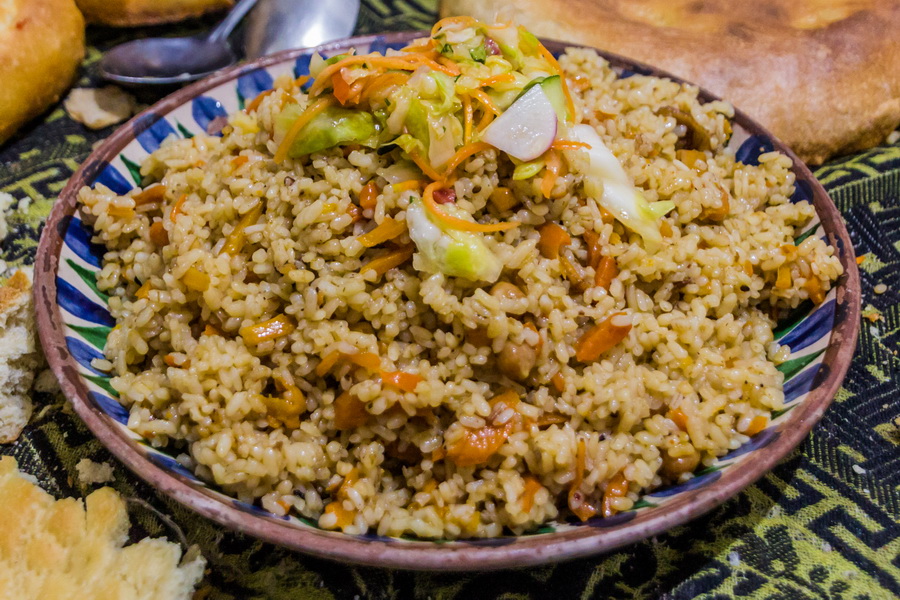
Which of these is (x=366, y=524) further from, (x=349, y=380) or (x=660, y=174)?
(x=660, y=174)

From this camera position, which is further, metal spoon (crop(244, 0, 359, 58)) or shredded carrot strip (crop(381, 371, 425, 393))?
metal spoon (crop(244, 0, 359, 58))

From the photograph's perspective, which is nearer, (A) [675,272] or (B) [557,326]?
(B) [557,326]

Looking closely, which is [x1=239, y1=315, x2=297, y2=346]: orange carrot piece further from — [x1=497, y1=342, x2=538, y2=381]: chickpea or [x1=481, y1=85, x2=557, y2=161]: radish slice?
[x1=481, y1=85, x2=557, y2=161]: radish slice

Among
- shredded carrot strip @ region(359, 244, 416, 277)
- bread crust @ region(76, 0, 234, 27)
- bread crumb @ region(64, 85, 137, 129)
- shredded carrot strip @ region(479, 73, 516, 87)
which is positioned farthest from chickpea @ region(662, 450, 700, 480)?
bread crust @ region(76, 0, 234, 27)

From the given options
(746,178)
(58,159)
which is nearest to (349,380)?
(746,178)

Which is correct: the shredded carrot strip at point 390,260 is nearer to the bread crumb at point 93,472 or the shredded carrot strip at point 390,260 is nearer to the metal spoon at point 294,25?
the bread crumb at point 93,472

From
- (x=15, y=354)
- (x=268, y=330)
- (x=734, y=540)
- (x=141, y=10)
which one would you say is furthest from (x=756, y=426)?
(x=141, y=10)
